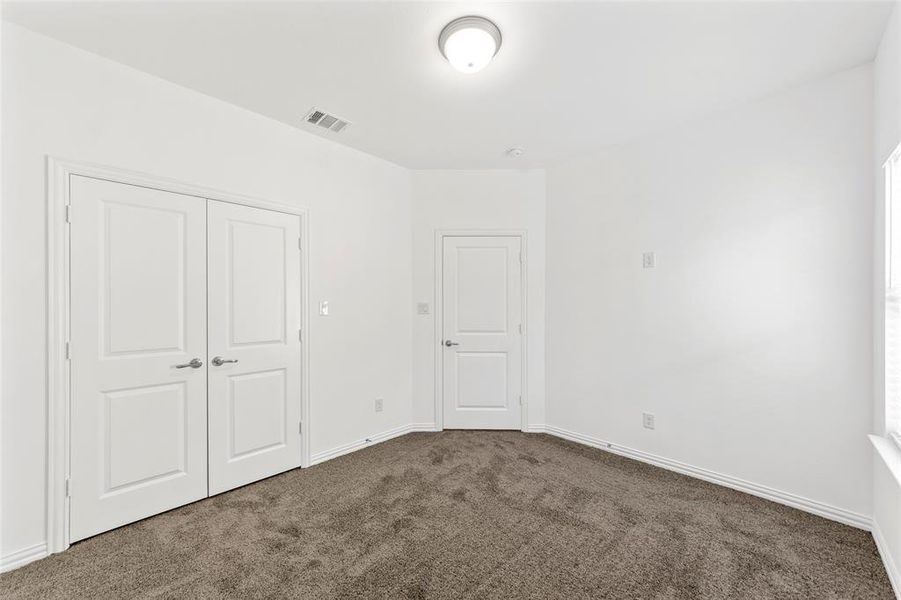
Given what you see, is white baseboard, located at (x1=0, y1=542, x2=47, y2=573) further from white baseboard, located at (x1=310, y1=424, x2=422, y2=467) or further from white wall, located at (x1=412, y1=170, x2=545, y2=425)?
white wall, located at (x1=412, y1=170, x2=545, y2=425)

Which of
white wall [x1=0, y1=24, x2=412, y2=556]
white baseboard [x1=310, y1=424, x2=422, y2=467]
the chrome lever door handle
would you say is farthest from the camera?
white baseboard [x1=310, y1=424, x2=422, y2=467]

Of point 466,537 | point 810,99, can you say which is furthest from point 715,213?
point 466,537

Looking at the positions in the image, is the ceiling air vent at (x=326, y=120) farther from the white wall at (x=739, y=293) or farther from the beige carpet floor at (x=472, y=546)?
the beige carpet floor at (x=472, y=546)

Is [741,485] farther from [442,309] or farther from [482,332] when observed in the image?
[442,309]

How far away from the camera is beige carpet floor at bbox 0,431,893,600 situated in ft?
6.01

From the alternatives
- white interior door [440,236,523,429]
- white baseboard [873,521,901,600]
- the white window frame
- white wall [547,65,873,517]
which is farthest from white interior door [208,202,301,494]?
the white window frame

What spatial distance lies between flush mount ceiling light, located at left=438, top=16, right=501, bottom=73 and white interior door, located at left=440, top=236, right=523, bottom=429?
214cm

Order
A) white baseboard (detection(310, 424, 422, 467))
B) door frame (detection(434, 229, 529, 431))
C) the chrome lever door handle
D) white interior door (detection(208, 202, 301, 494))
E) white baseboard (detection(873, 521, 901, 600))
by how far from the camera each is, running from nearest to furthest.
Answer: white baseboard (detection(873, 521, 901, 600)) < the chrome lever door handle < white interior door (detection(208, 202, 301, 494)) < white baseboard (detection(310, 424, 422, 467)) < door frame (detection(434, 229, 529, 431))

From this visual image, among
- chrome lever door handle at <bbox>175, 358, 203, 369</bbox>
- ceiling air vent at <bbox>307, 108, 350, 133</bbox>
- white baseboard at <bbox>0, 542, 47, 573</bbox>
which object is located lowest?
white baseboard at <bbox>0, 542, 47, 573</bbox>

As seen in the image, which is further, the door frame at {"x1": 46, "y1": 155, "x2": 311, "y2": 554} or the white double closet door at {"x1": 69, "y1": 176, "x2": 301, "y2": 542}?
the white double closet door at {"x1": 69, "y1": 176, "x2": 301, "y2": 542}

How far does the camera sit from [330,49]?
85.0 inches

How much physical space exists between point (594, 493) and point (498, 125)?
276 centimetres

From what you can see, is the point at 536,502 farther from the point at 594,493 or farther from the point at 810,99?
the point at 810,99

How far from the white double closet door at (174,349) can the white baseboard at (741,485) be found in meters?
2.63
